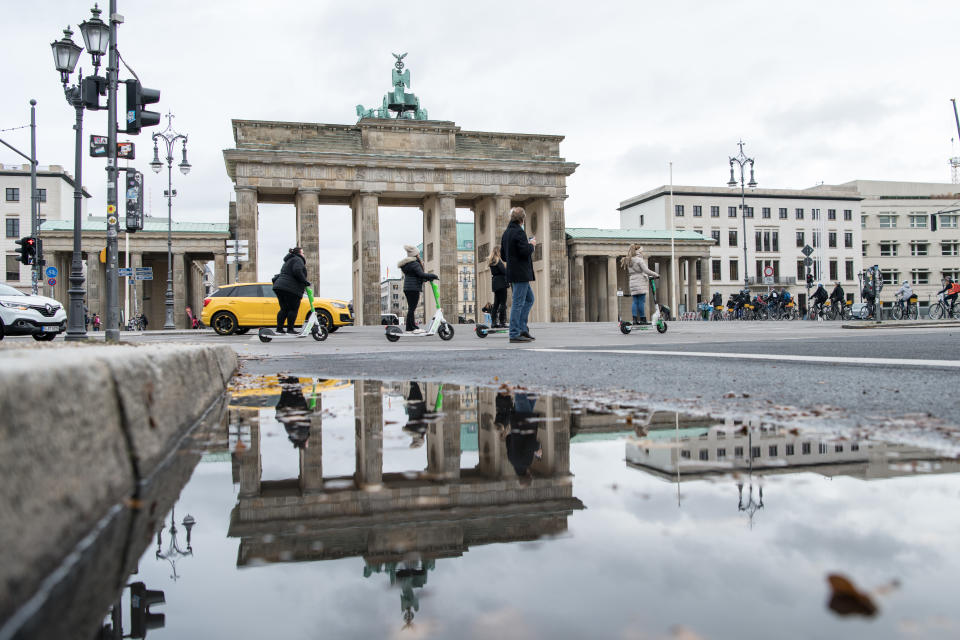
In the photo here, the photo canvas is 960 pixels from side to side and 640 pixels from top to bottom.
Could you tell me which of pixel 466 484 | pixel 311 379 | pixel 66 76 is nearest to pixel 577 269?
pixel 66 76

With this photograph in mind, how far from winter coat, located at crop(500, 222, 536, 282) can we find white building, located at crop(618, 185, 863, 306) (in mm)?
73051

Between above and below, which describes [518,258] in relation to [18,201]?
below

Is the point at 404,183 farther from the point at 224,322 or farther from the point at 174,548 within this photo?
the point at 174,548

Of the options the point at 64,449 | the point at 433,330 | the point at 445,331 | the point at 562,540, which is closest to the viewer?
the point at 64,449

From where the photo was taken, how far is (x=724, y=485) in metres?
2.15

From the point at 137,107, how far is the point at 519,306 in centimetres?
813

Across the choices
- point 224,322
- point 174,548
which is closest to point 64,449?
point 174,548

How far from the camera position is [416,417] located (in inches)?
151

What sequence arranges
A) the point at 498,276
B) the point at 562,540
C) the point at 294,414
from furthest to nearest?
the point at 498,276 < the point at 294,414 < the point at 562,540

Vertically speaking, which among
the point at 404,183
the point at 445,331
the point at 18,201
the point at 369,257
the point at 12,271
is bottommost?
the point at 445,331

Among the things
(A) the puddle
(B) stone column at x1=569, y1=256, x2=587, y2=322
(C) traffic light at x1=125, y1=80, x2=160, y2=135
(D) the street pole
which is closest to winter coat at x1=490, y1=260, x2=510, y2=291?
(C) traffic light at x1=125, y1=80, x2=160, y2=135

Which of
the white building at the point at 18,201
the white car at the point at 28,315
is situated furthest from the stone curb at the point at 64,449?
the white building at the point at 18,201

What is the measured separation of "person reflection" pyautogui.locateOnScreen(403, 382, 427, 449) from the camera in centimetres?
318

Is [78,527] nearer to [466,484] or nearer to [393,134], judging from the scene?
[466,484]
